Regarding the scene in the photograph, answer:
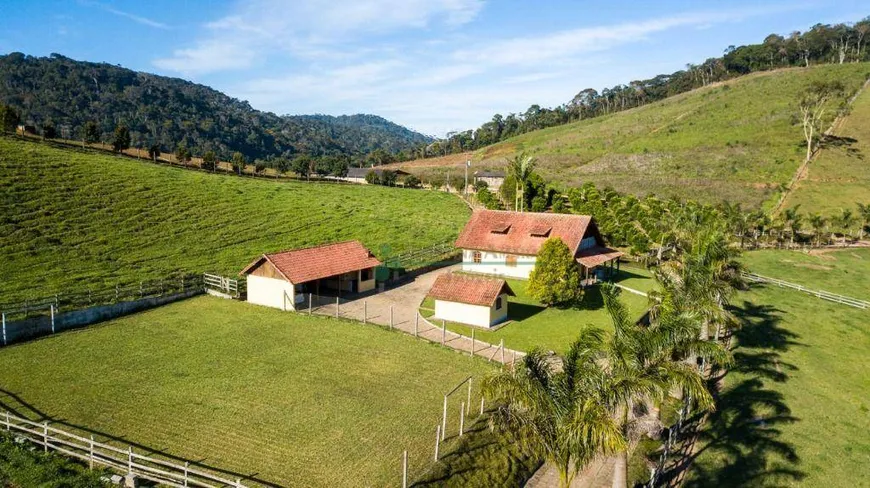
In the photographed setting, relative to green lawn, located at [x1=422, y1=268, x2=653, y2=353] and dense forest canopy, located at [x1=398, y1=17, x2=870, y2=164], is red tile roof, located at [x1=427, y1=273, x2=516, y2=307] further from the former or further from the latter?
dense forest canopy, located at [x1=398, y1=17, x2=870, y2=164]

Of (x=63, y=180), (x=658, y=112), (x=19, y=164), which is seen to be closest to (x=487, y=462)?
(x=63, y=180)

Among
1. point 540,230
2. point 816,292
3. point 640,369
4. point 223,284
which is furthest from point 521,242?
point 640,369

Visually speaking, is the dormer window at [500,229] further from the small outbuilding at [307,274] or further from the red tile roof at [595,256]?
the small outbuilding at [307,274]

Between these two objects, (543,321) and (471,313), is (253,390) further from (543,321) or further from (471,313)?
(543,321)

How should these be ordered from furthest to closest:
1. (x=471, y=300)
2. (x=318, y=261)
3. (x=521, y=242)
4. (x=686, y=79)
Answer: (x=686, y=79), (x=521, y=242), (x=318, y=261), (x=471, y=300)

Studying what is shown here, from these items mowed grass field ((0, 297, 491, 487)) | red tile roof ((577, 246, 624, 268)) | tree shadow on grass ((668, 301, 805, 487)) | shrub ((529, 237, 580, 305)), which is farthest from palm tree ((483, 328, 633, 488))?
red tile roof ((577, 246, 624, 268))

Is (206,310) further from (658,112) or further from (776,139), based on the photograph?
(658,112)

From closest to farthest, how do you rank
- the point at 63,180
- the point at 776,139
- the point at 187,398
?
the point at 187,398 → the point at 63,180 → the point at 776,139
